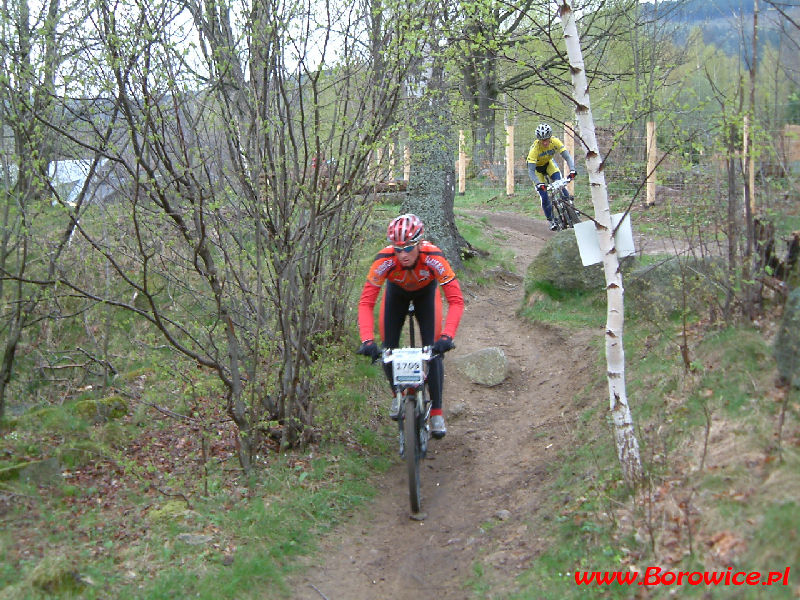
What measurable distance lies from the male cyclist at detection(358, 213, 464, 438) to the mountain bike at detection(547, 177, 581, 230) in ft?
17.8

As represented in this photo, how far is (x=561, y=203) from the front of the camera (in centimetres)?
1152

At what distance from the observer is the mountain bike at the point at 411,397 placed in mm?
5621

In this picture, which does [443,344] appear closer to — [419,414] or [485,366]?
[419,414]

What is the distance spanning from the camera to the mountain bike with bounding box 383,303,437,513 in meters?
5.62

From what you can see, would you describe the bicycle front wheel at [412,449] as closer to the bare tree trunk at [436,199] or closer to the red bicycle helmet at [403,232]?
the red bicycle helmet at [403,232]

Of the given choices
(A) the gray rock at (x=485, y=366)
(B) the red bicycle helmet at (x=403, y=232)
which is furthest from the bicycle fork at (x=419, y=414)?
(A) the gray rock at (x=485, y=366)

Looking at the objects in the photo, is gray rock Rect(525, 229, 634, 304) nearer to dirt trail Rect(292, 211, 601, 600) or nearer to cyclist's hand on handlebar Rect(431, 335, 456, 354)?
dirt trail Rect(292, 211, 601, 600)

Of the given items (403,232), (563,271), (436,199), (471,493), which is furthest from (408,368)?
(436,199)

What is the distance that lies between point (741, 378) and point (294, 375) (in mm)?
3495

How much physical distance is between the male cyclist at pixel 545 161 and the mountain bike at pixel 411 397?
21.4 feet

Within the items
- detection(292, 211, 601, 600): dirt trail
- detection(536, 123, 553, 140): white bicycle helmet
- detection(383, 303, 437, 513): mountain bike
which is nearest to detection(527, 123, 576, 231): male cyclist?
detection(536, 123, 553, 140): white bicycle helmet

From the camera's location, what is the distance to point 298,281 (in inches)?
255

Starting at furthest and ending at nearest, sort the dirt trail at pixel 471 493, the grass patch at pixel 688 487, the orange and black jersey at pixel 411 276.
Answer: the orange and black jersey at pixel 411 276 → the dirt trail at pixel 471 493 → the grass patch at pixel 688 487

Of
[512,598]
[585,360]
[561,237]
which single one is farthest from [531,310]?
[512,598]
